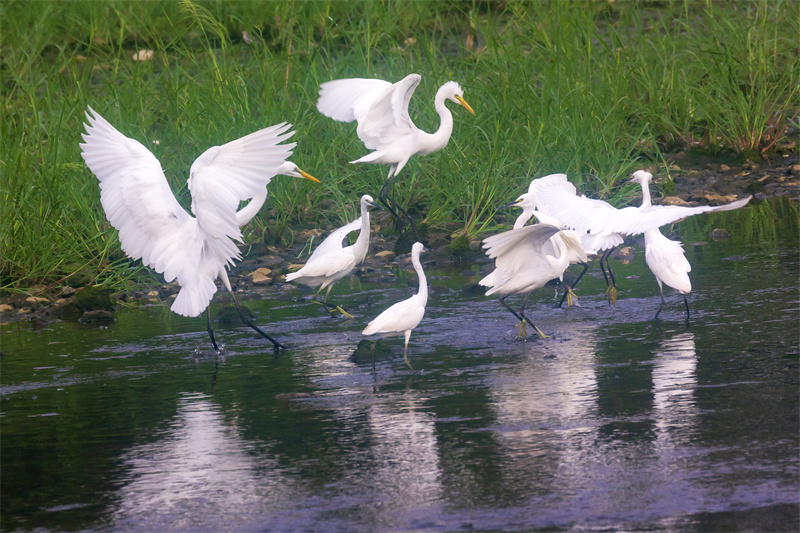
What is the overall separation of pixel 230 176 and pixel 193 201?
0.93 feet

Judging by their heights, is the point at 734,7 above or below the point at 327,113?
above

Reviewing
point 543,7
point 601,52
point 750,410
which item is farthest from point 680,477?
point 543,7

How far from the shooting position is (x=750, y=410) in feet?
15.4

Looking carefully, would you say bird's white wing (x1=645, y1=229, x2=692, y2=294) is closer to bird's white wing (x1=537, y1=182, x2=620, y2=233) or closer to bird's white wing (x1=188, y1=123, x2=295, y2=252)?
bird's white wing (x1=537, y1=182, x2=620, y2=233)

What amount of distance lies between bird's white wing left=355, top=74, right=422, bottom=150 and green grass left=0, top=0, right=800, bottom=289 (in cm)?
56

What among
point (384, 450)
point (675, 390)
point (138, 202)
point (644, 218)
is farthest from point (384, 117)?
point (384, 450)

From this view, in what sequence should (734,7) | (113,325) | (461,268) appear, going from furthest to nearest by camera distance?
(734,7)
(461,268)
(113,325)

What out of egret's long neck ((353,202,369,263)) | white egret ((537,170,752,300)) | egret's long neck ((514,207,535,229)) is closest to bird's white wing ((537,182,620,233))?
white egret ((537,170,752,300))

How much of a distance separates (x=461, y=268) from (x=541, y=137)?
1.88 meters

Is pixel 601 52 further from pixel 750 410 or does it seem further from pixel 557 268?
pixel 750 410

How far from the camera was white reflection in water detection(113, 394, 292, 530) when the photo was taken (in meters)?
3.93

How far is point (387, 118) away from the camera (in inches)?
392

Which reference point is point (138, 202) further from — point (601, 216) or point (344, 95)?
point (344, 95)

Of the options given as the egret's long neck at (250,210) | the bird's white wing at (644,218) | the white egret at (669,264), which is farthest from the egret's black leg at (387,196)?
the white egret at (669,264)
